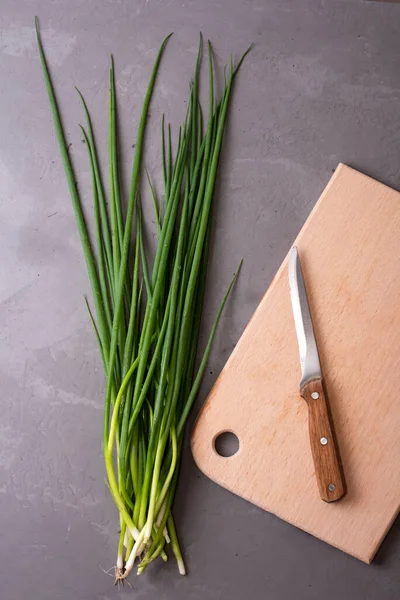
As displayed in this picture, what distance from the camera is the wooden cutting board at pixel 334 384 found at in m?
1.53

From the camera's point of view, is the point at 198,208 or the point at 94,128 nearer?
the point at 198,208

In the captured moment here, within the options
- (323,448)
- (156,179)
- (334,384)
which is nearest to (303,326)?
(334,384)

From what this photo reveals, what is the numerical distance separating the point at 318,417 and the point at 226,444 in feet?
0.72

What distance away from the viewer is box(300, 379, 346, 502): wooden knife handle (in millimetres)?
1491

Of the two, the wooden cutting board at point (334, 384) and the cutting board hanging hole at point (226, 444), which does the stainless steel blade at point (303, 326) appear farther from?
the cutting board hanging hole at point (226, 444)

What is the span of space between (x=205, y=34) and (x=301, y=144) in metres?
0.35

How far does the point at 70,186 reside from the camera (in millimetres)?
1609

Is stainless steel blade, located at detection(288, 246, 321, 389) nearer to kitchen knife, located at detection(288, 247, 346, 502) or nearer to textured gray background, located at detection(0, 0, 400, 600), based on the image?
kitchen knife, located at detection(288, 247, 346, 502)

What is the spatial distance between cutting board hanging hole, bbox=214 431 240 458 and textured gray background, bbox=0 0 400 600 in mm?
75

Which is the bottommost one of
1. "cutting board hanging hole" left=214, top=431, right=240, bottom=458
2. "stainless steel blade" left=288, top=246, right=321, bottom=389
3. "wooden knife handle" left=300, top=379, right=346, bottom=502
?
"cutting board hanging hole" left=214, top=431, right=240, bottom=458

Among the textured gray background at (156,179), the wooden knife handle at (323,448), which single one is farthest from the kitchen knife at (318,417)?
the textured gray background at (156,179)

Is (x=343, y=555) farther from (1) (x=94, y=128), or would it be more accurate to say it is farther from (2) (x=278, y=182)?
(1) (x=94, y=128)

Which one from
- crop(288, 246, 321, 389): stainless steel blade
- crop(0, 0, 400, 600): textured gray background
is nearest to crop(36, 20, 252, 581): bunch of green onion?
crop(0, 0, 400, 600): textured gray background

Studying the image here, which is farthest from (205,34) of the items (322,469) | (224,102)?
(322,469)
